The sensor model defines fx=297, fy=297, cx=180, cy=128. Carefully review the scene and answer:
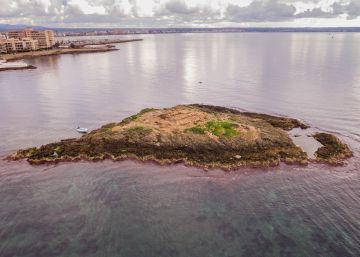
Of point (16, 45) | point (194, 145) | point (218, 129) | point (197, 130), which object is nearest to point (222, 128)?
point (218, 129)

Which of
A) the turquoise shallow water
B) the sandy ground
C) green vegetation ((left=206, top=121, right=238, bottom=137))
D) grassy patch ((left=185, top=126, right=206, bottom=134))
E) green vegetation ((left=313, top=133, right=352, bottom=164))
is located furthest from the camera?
the sandy ground

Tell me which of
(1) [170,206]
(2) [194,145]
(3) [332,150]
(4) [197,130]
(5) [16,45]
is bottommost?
(1) [170,206]

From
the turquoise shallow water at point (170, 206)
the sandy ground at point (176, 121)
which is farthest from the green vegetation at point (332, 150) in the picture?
the sandy ground at point (176, 121)

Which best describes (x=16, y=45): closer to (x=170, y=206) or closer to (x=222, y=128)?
(x=222, y=128)

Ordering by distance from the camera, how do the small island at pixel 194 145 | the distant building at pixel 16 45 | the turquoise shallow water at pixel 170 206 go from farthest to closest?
the distant building at pixel 16 45 → the small island at pixel 194 145 → the turquoise shallow water at pixel 170 206

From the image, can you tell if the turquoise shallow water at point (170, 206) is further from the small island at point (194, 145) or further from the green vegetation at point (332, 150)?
the small island at point (194, 145)

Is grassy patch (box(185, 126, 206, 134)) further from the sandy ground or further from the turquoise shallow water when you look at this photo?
the turquoise shallow water

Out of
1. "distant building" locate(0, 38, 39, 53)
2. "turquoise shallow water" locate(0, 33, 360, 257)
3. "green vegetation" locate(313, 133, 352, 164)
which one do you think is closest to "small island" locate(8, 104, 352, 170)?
"green vegetation" locate(313, 133, 352, 164)

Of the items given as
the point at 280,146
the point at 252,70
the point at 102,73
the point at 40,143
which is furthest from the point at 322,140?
the point at 102,73
